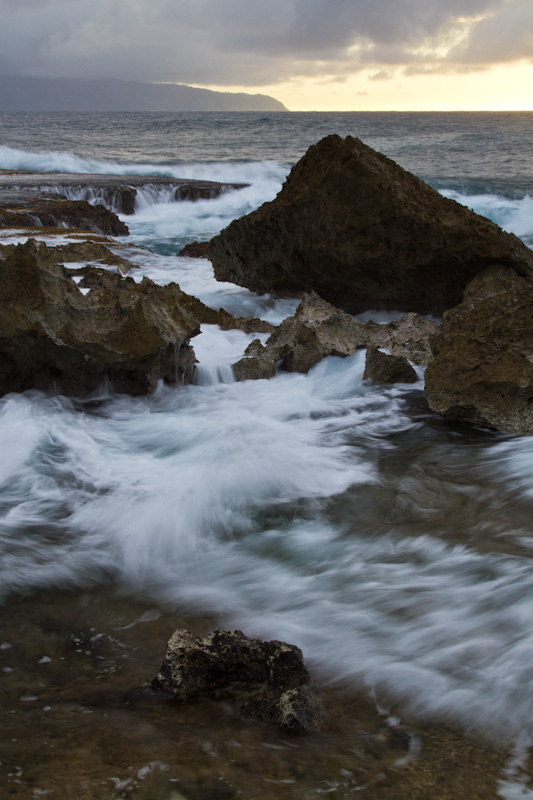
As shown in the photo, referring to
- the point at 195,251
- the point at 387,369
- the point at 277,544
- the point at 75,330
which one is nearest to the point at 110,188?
the point at 195,251

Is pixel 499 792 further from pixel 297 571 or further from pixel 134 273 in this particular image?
pixel 134 273

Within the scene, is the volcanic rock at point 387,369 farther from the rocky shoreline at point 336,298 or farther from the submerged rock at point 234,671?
the submerged rock at point 234,671

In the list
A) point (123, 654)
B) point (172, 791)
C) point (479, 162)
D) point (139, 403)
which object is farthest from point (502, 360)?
point (479, 162)

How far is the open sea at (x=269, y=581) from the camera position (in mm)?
1874

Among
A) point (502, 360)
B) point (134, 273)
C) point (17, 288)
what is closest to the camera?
point (502, 360)

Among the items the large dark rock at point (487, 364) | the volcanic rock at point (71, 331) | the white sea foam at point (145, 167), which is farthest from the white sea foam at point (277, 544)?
the white sea foam at point (145, 167)

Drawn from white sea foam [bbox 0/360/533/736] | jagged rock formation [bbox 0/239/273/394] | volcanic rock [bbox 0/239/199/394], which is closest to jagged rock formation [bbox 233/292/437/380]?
white sea foam [bbox 0/360/533/736]

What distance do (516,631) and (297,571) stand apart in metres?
1.09

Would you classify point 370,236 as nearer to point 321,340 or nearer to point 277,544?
point 321,340

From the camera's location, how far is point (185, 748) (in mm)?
1909

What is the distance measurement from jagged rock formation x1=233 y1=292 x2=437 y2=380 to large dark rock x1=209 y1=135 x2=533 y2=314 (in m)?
0.79

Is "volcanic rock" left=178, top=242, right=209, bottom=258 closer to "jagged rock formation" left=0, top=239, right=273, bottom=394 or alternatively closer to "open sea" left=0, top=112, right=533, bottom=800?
"open sea" left=0, top=112, right=533, bottom=800

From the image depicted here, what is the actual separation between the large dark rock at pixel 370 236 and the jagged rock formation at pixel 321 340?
79cm

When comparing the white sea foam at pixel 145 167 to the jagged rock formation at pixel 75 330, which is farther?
the white sea foam at pixel 145 167
